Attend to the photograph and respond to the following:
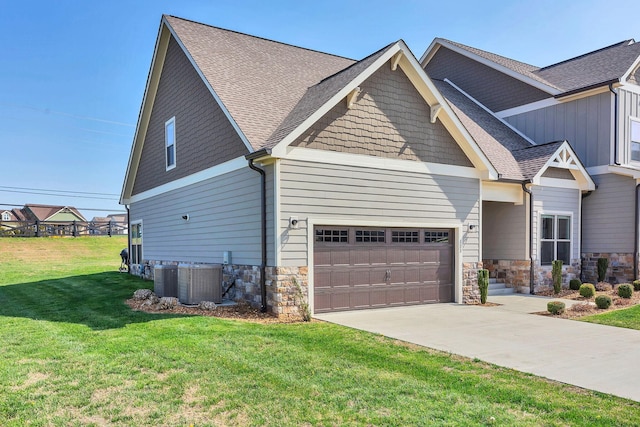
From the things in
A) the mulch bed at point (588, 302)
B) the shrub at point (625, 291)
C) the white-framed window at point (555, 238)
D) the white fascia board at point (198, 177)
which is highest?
the white fascia board at point (198, 177)

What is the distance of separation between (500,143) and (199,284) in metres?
11.2

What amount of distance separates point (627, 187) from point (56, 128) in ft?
166

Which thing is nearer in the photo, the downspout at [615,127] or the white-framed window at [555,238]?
the white-framed window at [555,238]

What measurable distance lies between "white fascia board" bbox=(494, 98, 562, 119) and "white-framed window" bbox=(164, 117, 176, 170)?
41.8 feet

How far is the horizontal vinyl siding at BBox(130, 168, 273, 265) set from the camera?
405 inches

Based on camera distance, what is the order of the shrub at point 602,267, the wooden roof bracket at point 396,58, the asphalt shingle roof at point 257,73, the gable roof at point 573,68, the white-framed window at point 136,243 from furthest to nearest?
the white-framed window at point 136,243 < the gable roof at point 573,68 < the shrub at point 602,267 < the wooden roof bracket at point 396,58 < the asphalt shingle roof at point 257,73

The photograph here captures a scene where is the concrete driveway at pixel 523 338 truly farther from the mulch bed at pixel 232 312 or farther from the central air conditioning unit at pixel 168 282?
the central air conditioning unit at pixel 168 282

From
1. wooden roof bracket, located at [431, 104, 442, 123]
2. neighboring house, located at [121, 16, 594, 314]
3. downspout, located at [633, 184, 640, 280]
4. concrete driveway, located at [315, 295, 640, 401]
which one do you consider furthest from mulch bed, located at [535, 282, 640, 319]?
wooden roof bracket, located at [431, 104, 442, 123]

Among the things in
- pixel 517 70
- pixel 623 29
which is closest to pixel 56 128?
pixel 517 70

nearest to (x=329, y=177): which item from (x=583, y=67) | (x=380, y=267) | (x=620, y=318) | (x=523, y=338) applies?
(x=380, y=267)

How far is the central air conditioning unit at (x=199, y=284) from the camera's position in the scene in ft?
34.0

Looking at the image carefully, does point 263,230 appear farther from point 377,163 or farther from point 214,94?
point 214,94

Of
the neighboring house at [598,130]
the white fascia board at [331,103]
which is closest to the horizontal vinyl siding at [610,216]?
the neighboring house at [598,130]

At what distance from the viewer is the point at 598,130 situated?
15352mm
